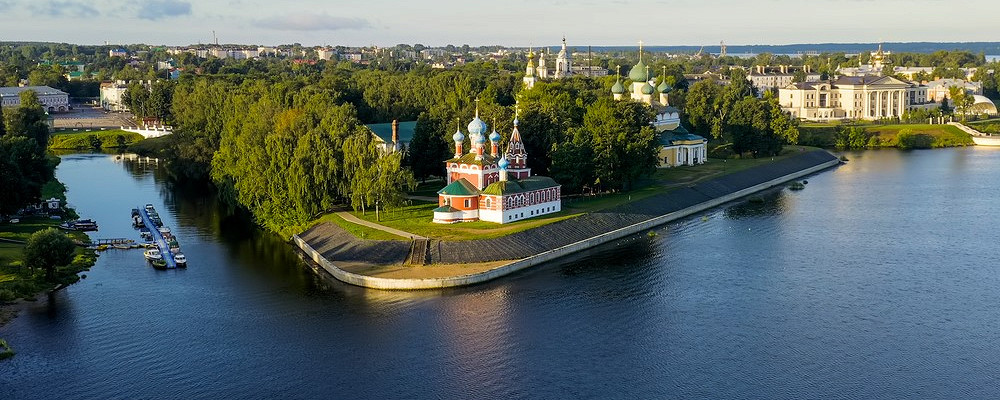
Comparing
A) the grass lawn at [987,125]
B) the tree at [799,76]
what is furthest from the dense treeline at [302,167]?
the tree at [799,76]

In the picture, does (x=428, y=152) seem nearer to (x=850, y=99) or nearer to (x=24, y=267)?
(x=24, y=267)

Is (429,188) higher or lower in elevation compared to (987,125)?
lower

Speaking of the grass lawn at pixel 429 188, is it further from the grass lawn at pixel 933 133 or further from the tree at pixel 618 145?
the grass lawn at pixel 933 133

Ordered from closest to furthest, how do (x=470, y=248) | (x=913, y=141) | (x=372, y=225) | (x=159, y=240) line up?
(x=470, y=248)
(x=372, y=225)
(x=159, y=240)
(x=913, y=141)

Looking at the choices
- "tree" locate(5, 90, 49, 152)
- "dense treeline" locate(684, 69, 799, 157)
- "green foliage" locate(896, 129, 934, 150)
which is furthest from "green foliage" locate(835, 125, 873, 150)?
"tree" locate(5, 90, 49, 152)

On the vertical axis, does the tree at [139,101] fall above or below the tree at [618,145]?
above

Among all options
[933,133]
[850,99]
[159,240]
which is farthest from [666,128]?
[159,240]

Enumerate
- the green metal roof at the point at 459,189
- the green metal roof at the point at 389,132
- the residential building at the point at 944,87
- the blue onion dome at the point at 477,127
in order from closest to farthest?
the green metal roof at the point at 459,189
the blue onion dome at the point at 477,127
the green metal roof at the point at 389,132
the residential building at the point at 944,87
